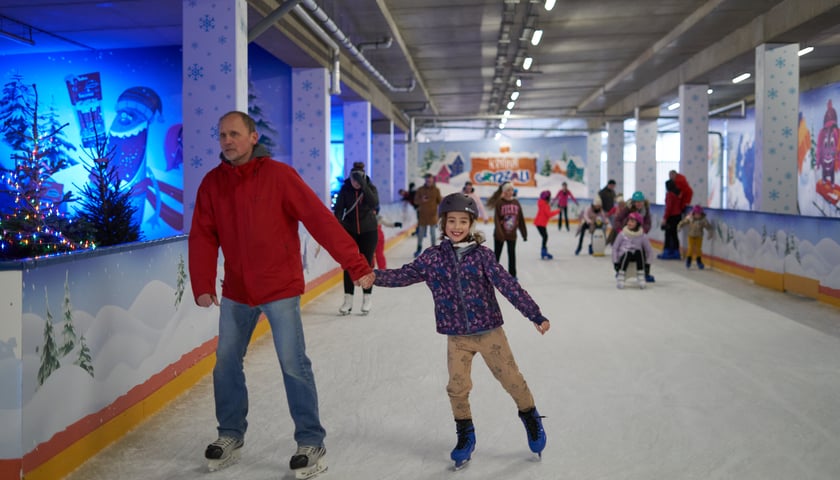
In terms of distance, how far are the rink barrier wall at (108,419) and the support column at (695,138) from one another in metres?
13.6

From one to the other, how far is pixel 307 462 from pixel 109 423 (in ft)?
3.79

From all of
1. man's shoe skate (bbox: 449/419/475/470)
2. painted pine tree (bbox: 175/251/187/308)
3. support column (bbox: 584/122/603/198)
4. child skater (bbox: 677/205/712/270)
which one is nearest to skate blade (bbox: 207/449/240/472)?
man's shoe skate (bbox: 449/419/475/470)

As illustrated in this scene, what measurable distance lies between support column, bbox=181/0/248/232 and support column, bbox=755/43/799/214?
8.35 m

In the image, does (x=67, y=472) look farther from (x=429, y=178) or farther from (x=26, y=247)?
(x=429, y=178)

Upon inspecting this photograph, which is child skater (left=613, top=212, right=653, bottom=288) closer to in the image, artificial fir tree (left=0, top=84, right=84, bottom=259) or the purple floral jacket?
artificial fir tree (left=0, top=84, right=84, bottom=259)

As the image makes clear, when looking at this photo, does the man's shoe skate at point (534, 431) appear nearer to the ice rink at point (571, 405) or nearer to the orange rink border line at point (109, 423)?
the ice rink at point (571, 405)

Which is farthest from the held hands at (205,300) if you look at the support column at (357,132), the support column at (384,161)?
the support column at (384,161)

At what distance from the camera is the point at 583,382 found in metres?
5.03

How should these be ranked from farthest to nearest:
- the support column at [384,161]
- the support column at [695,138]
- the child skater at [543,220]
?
the support column at [384,161]
the support column at [695,138]
the child skater at [543,220]

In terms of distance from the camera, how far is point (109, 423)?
385 cm

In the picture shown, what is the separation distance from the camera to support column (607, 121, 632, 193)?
85.7ft

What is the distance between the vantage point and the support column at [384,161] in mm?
24102

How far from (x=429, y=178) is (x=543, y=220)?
7.48 ft

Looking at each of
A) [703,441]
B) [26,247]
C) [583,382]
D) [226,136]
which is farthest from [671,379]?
[26,247]
